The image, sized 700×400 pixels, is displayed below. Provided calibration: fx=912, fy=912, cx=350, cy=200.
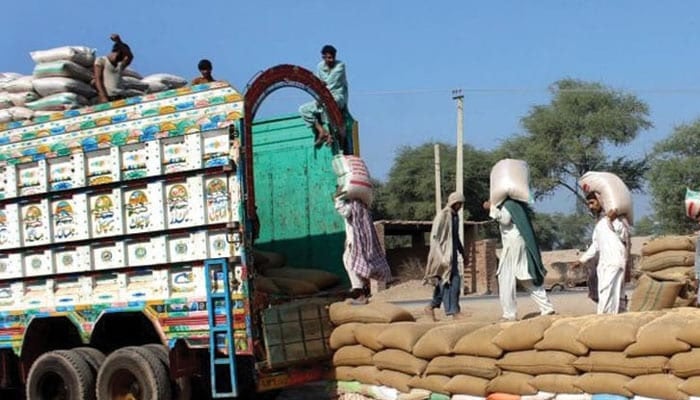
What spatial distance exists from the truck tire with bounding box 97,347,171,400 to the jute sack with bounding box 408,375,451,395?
1853 millimetres

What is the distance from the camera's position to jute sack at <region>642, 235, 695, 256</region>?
972 cm

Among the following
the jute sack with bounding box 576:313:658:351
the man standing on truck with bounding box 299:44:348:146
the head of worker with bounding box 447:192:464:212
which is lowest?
the jute sack with bounding box 576:313:658:351

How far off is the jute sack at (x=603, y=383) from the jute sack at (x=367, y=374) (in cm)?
175

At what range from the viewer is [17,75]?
940 centimetres

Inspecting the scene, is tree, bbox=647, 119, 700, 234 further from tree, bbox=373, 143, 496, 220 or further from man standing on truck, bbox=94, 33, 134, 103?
man standing on truck, bbox=94, 33, 134, 103

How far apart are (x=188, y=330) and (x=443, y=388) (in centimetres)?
192

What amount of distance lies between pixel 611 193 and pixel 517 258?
0.91 meters

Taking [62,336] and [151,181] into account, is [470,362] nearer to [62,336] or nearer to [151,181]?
[151,181]

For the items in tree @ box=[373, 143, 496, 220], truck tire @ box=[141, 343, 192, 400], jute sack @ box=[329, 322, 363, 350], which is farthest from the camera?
tree @ box=[373, 143, 496, 220]

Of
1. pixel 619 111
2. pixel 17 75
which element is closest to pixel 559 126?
pixel 619 111

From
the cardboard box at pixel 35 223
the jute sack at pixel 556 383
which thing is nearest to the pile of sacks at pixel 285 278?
the cardboard box at pixel 35 223

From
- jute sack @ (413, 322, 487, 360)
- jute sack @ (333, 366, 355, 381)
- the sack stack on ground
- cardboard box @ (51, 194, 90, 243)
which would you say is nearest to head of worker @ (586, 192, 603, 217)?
the sack stack on ground

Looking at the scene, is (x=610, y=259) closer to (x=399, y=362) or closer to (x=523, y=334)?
(x=523, y=334)

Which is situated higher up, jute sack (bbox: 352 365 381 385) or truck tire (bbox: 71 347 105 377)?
truck tire (bbox: 71 347 105 377)
